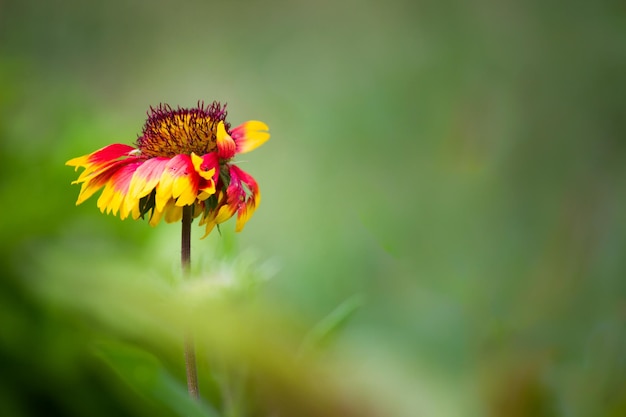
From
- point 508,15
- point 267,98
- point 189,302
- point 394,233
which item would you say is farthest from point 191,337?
point 267,98

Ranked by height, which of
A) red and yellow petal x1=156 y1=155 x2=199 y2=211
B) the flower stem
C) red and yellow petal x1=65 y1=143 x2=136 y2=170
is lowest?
the flower stem

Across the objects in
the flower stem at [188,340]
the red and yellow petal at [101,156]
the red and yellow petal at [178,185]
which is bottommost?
the flower stem at [188,340]

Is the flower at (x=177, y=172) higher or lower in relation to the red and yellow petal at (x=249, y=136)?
lower

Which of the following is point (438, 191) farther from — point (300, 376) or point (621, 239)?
point (300, 376)

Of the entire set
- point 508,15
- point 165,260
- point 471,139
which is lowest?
point 165,260

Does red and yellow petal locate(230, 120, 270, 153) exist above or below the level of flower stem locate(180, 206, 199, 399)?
above
